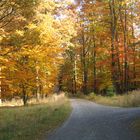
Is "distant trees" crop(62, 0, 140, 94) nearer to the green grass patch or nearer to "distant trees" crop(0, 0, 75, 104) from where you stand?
"distant trees" crop(0, 0, 75, 104)

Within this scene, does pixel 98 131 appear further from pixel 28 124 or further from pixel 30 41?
pixel 30 41

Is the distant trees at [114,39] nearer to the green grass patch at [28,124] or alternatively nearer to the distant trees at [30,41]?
the distant trees at [30,41]

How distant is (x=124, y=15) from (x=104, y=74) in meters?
13.4

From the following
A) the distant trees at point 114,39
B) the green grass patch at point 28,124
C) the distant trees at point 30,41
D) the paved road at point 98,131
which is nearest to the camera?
the paved road at point 98,131

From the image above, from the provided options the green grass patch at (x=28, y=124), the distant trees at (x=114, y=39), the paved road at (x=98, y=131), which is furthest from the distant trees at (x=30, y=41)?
the distant trees at (x=114, y=39)

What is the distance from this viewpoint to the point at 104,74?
53031 mm

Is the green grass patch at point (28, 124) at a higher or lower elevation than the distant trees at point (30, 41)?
lower

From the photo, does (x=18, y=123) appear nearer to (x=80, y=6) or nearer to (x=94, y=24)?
(x=94, y=24)

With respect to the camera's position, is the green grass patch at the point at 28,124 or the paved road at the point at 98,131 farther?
the green grass patch at the point at 28,124

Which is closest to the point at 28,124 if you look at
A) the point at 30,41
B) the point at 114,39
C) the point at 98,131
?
the point at 98,131

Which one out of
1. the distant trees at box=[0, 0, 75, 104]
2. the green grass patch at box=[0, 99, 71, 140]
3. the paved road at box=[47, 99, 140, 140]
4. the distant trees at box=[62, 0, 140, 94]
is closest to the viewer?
the paved road at box=[47, 99, 140, 140]

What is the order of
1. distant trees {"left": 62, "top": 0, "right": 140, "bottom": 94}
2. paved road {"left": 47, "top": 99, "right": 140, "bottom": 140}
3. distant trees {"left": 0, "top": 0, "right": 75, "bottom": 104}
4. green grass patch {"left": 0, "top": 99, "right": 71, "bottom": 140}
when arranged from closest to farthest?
paved road {"left": 47, "top": 99, "right": 140, "bottom": 140} < green grass patch {"left": 0, "top": 99, "right": 71, "bottom": 140} < distant trees {"left": 0, "top": 0, "right": 75, "bottom": 104} < distant trees {"left": 62, "top": 0, "right": 140, "bottom": 94}

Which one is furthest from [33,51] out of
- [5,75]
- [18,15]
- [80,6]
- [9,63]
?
[80,6]

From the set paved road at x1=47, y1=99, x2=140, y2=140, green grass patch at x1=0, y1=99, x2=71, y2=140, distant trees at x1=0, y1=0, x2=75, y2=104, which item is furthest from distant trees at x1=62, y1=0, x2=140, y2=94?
paved road at x1=47, y1=99, x2=140, y2=140
